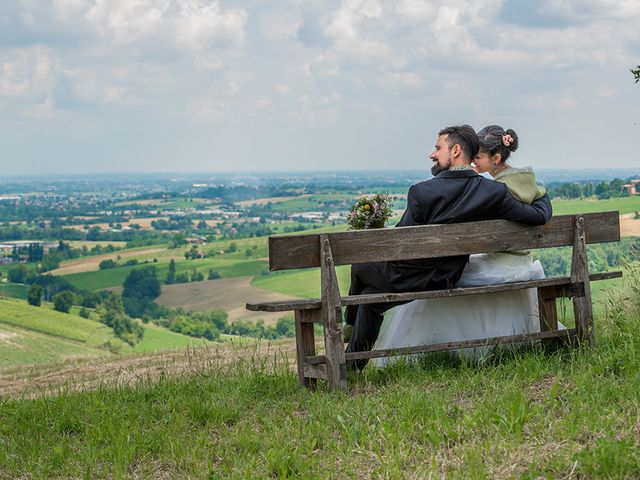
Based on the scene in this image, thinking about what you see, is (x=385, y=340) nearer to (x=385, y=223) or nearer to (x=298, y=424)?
(x=385, y=223)

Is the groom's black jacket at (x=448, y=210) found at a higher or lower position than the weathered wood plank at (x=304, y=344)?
higher

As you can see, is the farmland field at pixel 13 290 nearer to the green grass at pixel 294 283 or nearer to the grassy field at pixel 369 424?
the green grass at pixel 294 283

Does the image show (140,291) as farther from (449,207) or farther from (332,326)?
(332,326)

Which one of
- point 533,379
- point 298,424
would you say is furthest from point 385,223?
point 298,424

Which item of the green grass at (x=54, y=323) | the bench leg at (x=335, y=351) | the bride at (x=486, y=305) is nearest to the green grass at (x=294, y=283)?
the green grass at (x=54, y=323)

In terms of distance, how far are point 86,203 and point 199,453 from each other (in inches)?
6195

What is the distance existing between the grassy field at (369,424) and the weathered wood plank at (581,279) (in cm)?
15

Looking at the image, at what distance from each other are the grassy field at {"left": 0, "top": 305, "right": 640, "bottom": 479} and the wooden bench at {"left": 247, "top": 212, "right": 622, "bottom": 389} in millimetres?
198

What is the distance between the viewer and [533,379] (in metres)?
5.83

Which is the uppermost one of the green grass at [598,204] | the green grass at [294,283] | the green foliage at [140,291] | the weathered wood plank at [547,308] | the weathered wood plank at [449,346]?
the weathered wood plank at [547,308]

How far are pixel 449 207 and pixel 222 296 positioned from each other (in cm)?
6816

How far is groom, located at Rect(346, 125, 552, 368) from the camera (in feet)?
21.4

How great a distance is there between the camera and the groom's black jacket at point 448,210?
653 cm

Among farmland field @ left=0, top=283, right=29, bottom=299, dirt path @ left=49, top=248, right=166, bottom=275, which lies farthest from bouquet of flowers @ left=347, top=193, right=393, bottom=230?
dirt path @ left=49, top=248, right=166, bottom=275
